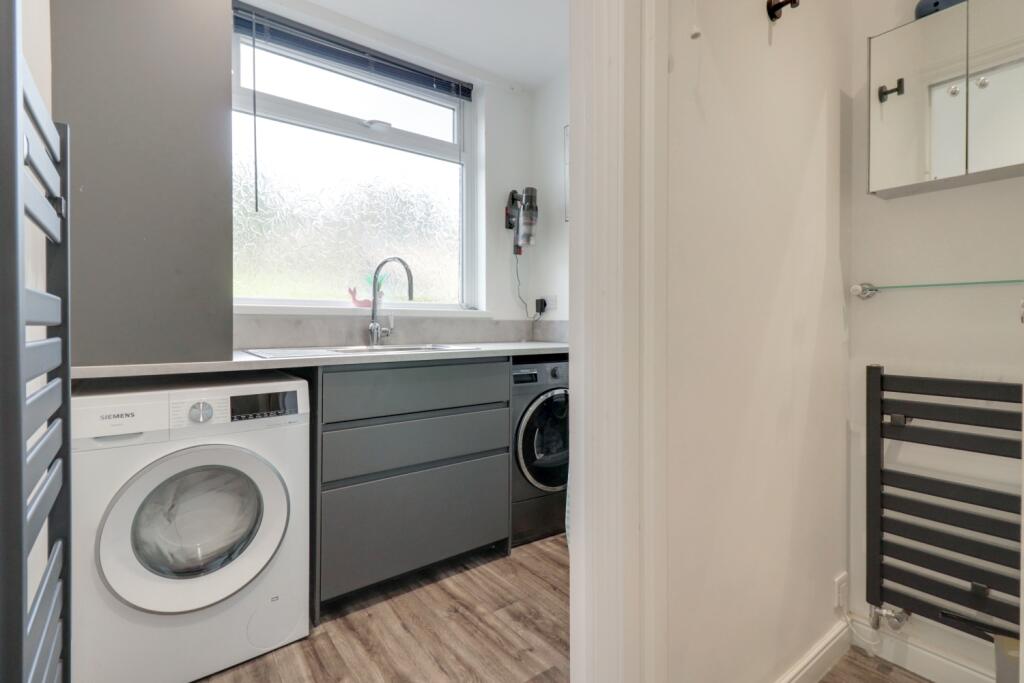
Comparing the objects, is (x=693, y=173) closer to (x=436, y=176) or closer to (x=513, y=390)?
(x=513, y=390)

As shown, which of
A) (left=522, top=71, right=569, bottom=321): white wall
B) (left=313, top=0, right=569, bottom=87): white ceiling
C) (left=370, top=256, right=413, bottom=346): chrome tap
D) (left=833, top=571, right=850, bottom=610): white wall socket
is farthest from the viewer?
(left=522, top=71, right=569, bottom=321): white wall

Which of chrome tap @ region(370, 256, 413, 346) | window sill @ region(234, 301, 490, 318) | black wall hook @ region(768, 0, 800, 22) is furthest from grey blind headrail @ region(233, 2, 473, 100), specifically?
black wall hook @ region(768, 0, 800, 22)

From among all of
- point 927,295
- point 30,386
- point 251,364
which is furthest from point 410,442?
point 927,295

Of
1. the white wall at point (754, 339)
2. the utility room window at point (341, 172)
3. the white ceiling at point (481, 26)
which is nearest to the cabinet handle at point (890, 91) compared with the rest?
the white wall at point (754, 339)

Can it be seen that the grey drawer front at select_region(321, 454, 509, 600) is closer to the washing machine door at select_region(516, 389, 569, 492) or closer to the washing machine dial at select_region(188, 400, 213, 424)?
the washing machine door at select_region(516, 389, 569, 492)

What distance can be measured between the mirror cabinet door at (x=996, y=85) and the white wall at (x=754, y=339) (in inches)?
12.1

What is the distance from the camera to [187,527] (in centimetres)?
142

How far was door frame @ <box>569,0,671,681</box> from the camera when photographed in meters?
0.85

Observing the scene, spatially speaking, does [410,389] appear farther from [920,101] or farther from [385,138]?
[920,101]

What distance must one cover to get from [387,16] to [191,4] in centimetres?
113

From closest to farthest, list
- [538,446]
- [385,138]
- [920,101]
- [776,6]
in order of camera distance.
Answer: [776,6] < [920,101] < [538,446] < [385,138]

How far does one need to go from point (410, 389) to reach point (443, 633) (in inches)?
34.8

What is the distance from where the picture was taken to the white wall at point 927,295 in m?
1.26

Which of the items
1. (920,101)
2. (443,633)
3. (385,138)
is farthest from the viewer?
(385,138)
